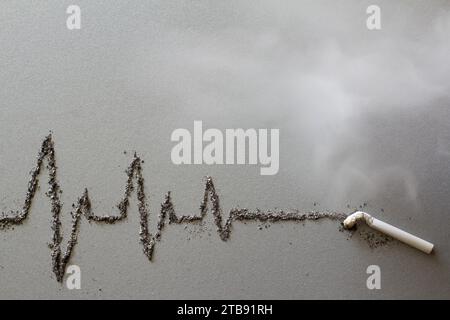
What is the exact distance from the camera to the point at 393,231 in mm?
1580

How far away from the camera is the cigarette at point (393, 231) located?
158cm

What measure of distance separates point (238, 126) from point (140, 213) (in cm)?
43

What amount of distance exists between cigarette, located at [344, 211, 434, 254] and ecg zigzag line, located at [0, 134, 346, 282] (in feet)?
0.12

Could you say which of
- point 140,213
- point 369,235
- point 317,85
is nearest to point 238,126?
point 317,85

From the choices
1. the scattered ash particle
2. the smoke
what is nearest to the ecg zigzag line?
the scattered ash particle

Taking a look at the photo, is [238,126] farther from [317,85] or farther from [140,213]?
[140,213]

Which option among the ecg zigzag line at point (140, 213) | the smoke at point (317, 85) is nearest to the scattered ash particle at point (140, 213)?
the ecg zigzag line at point (140, 213)

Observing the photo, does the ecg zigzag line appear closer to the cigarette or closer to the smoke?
the cigarette

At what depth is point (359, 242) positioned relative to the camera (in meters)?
1.60

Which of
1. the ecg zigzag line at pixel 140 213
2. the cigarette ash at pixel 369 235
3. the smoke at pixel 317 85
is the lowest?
the cigarette ash at pixel 369 235

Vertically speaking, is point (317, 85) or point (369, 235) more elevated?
point (317, 85)

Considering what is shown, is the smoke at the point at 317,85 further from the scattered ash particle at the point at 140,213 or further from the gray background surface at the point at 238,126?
the scattered ash particle at the point at 140,213

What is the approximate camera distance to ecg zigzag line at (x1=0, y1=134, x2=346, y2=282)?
1.59 meters

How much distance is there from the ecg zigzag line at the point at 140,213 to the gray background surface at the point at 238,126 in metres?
0.02
